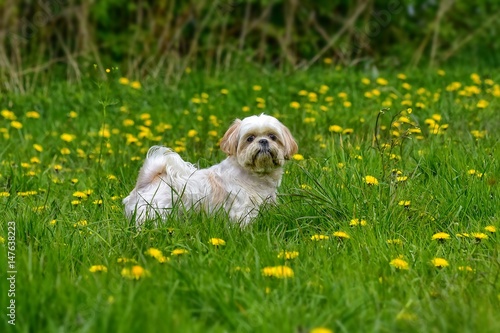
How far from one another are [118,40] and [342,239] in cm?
685

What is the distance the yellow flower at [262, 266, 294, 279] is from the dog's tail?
1531 millimetres

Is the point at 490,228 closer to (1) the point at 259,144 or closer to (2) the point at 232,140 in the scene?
(1) the point at 259,144

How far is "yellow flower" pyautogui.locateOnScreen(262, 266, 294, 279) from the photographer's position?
3.23 m

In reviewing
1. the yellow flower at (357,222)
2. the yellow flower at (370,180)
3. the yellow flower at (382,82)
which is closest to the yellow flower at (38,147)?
the yellow flower at (370,180)

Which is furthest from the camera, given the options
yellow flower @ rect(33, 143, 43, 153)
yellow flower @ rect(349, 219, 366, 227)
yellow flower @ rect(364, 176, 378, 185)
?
yellow flower @ rect(33, 143, 43, 153)

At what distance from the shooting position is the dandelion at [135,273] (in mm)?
3090

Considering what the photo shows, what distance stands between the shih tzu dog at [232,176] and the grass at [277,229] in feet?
0.50

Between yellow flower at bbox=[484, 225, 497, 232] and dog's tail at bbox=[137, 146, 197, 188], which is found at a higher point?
yellow flower at bbox=[484, 225, 497, 232]

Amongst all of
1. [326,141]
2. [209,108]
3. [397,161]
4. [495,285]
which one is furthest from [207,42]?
[495,285]

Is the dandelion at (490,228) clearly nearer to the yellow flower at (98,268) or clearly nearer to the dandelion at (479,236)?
the dandelion at (479,236)

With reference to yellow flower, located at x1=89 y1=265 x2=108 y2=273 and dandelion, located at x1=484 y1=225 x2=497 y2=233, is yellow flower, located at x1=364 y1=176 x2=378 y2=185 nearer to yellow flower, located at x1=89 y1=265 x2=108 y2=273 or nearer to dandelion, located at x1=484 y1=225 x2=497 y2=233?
dandelion, located at x1=484 y1=225 x2=497 y2=233

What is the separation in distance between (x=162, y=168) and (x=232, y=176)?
37cm

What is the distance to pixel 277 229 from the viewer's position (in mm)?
Answer: 4227

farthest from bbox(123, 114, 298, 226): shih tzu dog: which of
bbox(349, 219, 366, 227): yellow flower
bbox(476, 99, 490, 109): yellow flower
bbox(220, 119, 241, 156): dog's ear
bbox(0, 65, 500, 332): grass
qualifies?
bbox(476, 99, 490, 109): yellow flower
